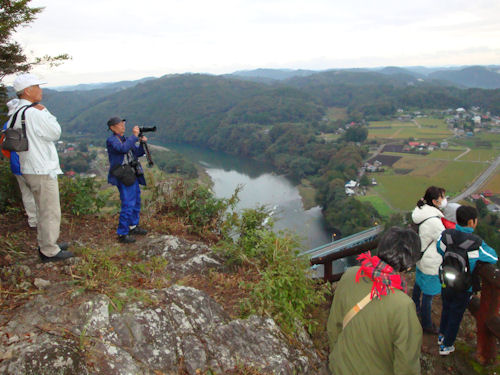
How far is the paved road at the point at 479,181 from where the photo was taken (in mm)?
33969

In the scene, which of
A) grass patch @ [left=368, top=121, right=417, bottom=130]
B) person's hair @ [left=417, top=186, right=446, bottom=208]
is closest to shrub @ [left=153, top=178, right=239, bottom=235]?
person's hair @ [left=417, top=186, right=446, bottom=208]

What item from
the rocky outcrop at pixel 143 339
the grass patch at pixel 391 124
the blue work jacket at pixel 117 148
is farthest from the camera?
the grass patch at pixel 391 124

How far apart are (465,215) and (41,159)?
303cm

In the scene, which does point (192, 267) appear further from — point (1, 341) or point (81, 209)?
point (81, 209)

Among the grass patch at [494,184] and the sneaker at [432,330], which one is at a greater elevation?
the sneaker at [432,330]

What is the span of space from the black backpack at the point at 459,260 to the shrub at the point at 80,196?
3586 millimetres

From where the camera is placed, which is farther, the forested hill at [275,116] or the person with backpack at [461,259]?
the forested hill at [275,116]

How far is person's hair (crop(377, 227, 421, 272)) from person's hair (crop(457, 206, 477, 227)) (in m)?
0.92

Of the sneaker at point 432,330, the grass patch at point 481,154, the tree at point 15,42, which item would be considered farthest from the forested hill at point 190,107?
the sneaker at point 432,330

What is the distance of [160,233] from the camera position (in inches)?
140

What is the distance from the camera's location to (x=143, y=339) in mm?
1835

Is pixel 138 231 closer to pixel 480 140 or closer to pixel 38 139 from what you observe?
pixel 38 139

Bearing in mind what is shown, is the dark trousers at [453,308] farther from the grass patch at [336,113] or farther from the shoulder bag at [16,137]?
the grass patch at [336,113]

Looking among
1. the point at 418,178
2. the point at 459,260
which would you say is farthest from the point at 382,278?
the point at 418,178
